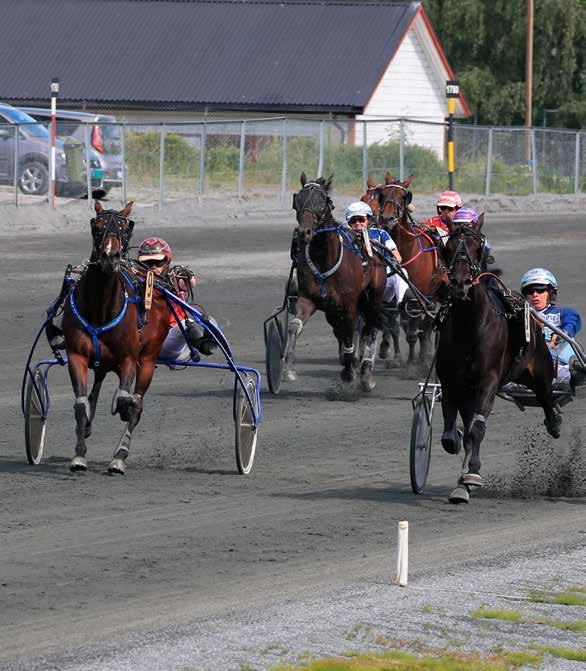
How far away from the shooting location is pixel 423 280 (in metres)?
15.6

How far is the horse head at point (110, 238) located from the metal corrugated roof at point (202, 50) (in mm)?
33473

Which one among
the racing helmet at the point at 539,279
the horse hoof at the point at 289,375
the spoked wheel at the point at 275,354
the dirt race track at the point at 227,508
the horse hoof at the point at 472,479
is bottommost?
the dirt race track at the point at 227,508

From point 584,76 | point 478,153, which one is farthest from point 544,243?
point 584,76

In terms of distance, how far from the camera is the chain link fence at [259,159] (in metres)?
27.2

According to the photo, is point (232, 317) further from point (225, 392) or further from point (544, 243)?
point (544, 243)

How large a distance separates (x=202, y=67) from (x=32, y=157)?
18383mm

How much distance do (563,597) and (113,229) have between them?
3916mm

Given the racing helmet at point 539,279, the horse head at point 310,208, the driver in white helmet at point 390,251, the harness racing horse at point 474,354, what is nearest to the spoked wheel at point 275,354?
the horse head at point 310,208

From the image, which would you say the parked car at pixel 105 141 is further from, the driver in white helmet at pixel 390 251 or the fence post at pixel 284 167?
the driver in white helmet at pixel 390 251

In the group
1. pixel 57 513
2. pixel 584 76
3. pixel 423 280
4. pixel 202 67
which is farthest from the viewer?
pixel 584 76

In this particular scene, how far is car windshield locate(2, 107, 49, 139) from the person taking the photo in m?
26.9

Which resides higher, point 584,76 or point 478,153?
point 584,76

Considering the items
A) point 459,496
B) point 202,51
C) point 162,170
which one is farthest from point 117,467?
point 202,51

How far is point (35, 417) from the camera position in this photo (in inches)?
417
